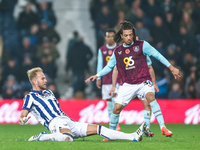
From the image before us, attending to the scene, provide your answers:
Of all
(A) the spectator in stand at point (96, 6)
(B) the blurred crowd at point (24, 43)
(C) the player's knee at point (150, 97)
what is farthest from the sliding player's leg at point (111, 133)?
(A) the spectator in stand at point (96, 6)

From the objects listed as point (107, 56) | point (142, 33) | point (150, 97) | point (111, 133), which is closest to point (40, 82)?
point (111, 133)

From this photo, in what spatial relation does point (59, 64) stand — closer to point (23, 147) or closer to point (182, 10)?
point (182, 10)

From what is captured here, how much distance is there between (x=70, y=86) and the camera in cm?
1233

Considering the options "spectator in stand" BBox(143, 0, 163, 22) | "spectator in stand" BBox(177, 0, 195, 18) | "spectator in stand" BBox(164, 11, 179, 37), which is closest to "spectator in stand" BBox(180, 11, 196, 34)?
"spectator in stand" BBox(177, 0, 195, 18)

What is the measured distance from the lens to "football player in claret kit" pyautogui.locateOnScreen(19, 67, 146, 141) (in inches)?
200

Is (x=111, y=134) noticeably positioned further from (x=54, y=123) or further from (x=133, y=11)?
(x=133, y=11)

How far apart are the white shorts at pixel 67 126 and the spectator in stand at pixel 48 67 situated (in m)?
6.89

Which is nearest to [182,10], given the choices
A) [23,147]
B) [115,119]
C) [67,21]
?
[67,21]

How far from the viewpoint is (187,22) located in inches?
508

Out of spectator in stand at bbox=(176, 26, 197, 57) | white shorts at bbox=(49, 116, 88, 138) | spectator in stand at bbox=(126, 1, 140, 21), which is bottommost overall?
white shorts at bbox=(49, 116, 88, 138)

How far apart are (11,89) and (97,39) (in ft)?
11.0

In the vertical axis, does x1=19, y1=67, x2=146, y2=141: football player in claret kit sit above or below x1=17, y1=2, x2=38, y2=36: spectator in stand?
below

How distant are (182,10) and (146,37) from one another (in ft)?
6.02

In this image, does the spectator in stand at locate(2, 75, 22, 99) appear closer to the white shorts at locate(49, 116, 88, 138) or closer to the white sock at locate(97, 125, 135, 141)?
the white shorts at locate(49, 116, 88, 138)
